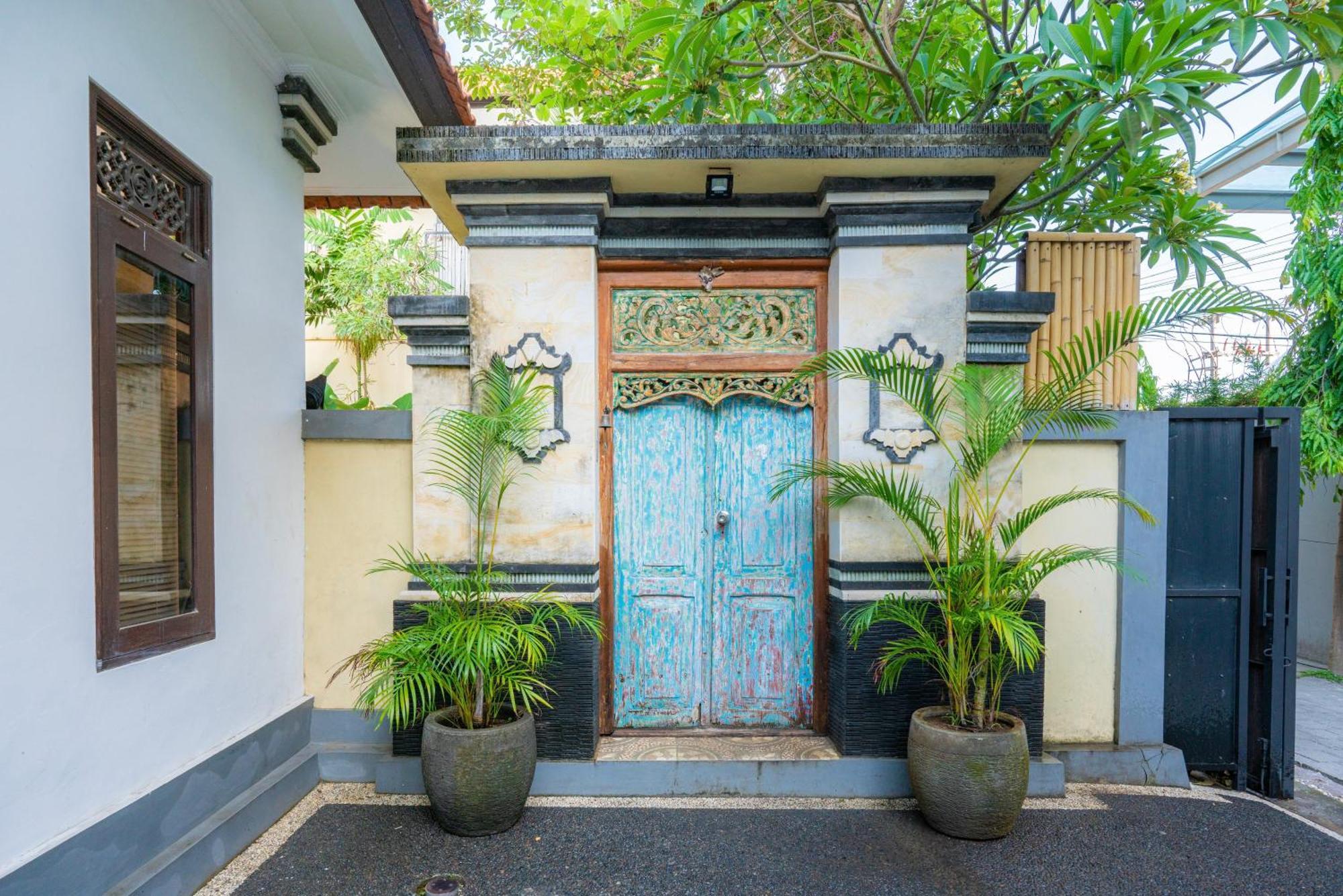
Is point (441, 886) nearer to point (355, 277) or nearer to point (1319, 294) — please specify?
point (355, 277)

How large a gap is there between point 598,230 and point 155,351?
6.61ft

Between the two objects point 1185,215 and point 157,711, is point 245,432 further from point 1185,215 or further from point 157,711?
point 1185,215

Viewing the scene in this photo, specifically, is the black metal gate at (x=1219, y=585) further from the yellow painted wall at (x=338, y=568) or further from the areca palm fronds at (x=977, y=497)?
the yellow painted wall at (x=338, y=568)

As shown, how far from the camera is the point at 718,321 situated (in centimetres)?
377

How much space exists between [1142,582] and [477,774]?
3.32 meters

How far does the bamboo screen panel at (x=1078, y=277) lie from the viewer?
382 cm

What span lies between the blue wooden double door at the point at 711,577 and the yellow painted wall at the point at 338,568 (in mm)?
1265

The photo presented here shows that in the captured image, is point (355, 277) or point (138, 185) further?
point (355, 277)

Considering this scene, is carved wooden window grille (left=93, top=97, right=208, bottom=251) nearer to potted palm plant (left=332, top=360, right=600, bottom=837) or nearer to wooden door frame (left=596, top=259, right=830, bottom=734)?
potted palm plant (left=332, top=360, right=600, bottom=837)

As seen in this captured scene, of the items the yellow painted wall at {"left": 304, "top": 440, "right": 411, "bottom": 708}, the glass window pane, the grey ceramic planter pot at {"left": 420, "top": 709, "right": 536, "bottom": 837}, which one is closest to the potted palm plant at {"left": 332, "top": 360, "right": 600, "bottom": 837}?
the grey ceramic planter pot at {"left": 420, "top": 709, "right": 536, "bottom": 837}

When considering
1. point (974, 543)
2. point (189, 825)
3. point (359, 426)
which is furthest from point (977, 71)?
point (189, 825)

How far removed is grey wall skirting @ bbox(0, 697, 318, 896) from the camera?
2195 mm

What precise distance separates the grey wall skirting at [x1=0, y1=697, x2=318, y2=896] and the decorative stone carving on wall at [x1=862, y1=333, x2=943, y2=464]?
317 centimetres

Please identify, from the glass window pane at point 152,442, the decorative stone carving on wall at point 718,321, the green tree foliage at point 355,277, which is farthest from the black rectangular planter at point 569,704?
the green tree foliage at point 355,277
